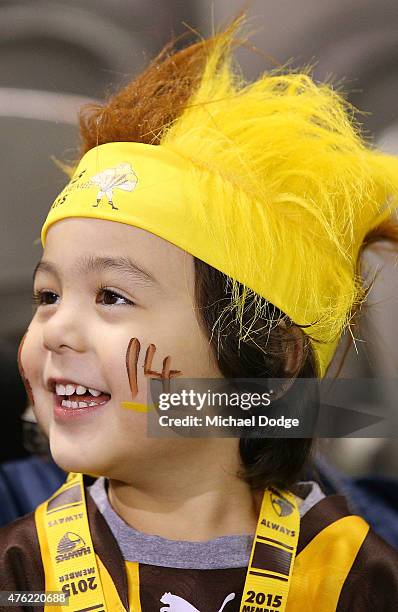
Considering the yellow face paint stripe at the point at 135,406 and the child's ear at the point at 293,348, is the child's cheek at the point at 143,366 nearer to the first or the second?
the yellow face paint stripe at the point at 135,406

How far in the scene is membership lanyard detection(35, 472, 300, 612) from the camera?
0.68m

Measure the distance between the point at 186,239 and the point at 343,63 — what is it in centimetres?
27

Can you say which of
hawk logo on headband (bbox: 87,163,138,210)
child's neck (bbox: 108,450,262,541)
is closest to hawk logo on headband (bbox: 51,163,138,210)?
hawk logo on headband (bbox: 87,163,138,210)

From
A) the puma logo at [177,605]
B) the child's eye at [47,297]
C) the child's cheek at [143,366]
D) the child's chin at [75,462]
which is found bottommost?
the puma logo at [177,605]

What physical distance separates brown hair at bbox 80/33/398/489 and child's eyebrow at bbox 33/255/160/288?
4 cm

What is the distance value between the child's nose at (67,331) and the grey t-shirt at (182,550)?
0.18 m

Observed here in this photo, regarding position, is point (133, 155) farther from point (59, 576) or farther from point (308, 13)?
point (59, 576)

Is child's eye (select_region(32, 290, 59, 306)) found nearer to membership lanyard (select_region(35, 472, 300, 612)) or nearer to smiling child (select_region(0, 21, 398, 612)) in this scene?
smiling child (select_region(0, 21, 398, 612))

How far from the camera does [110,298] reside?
649 millimetres

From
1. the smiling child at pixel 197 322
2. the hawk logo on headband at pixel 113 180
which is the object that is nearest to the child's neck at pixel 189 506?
the smiling child at pixel 197 322

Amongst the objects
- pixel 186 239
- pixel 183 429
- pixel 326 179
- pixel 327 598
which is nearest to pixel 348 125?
pixel 326 179

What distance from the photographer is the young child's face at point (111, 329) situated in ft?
2.11

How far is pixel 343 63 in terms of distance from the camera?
2.55ft

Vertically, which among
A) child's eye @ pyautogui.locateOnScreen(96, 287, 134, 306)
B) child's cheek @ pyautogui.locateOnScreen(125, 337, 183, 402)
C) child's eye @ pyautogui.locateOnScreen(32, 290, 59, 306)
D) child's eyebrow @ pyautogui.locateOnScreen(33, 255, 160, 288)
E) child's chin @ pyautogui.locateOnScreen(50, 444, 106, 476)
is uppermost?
child's eyebrow @ pyautogui.locateOnScreen(33, 255, 160, 288)
